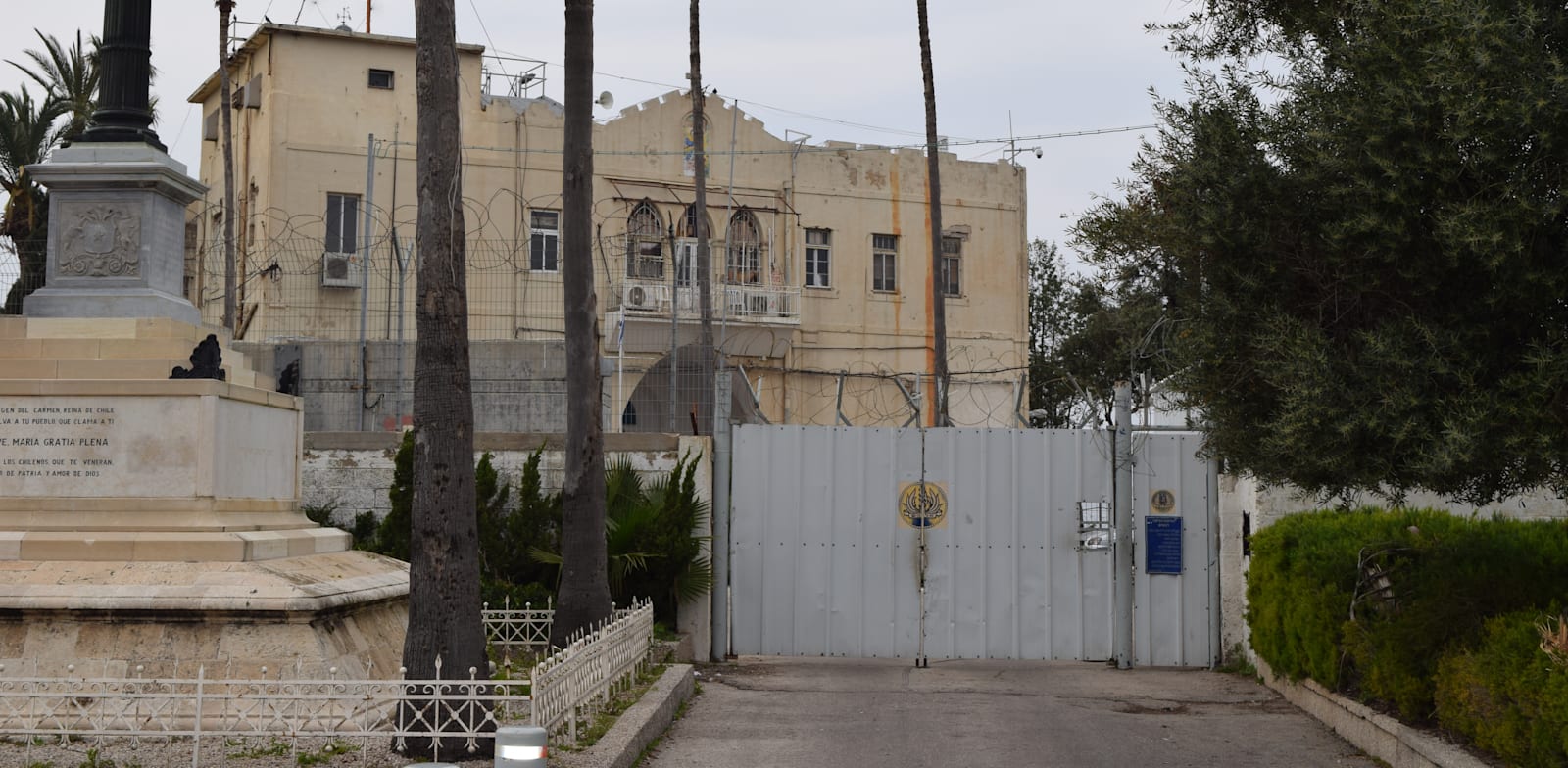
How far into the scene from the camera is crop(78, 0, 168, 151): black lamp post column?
12.0m

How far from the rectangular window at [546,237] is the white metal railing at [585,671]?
→ 19.9 m

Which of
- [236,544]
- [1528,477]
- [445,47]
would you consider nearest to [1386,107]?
[1528,477]

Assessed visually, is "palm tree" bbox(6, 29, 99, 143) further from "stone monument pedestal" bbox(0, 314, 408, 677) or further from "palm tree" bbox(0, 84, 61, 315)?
"stone monument pedestal" bbox(0, 314, 408, 677)

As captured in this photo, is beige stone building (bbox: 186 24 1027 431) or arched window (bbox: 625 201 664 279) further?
arched window (bbox: 625 201 664 279)

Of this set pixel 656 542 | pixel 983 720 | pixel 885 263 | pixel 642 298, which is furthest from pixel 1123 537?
pixel 885 263

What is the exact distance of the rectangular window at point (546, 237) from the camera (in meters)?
32.9

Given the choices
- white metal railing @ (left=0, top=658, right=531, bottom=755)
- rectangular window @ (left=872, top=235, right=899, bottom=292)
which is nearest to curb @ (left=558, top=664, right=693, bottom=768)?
white metal railing @ (left=0, top=658, right=531, bottom=755)

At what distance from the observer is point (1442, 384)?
851 cm

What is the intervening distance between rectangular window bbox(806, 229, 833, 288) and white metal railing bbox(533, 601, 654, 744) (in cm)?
2324

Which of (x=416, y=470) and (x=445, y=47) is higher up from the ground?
(x=445, y=47)

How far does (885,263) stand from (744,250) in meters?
3.68

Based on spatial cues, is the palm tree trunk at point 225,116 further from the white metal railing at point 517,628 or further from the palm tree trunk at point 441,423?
the palm tree trunk at point 441,423

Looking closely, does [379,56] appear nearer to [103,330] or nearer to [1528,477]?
[103,330]

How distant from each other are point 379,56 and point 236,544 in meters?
24.6
